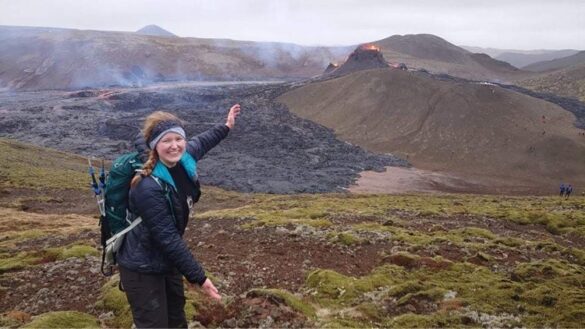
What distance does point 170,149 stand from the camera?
575 cm

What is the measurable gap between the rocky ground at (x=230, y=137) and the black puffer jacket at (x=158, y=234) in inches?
2011

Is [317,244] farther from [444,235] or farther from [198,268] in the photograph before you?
[198,268]

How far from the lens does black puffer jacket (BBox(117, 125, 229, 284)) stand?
5.41 metres

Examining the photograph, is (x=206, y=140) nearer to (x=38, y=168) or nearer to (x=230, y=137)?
(x=38, y=168)

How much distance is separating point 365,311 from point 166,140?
6.82 metres

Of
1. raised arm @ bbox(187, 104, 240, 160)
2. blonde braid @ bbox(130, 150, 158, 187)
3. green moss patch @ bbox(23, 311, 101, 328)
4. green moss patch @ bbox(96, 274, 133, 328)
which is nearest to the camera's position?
blonde braid @ bbox(130, 150, 158, 187)

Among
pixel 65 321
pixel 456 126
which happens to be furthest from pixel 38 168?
pixel 456 126

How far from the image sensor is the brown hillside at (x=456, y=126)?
72188 millimetres

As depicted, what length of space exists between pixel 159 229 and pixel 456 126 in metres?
86.6

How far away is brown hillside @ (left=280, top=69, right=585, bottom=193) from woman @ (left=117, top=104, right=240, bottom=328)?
63.9 m

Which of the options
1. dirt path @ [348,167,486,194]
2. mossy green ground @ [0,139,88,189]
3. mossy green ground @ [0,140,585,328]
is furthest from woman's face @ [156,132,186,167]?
dirt path @ [348,167,486,194]

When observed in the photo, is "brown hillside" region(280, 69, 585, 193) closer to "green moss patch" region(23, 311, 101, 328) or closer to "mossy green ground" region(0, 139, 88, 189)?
"mossy green ground" region(0, 139, 88, 189)

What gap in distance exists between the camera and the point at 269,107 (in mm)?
105812

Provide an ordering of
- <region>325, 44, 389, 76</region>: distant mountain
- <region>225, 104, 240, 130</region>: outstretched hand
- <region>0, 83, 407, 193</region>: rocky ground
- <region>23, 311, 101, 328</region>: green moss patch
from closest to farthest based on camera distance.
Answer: <region>225, 104, 240, 130</region>: outstretched hand → <region>23, 311, 101, 328</region>: green moss patch → <region>0, 83, 407, 193</region>: rocky ground → <region>325, 44, 389, 76</region>: distant mountain
